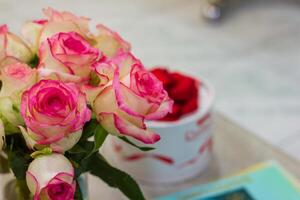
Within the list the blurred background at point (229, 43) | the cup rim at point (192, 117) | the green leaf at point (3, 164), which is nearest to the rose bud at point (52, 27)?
the green leaf at point (3, 164)

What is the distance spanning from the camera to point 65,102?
42 centimetres

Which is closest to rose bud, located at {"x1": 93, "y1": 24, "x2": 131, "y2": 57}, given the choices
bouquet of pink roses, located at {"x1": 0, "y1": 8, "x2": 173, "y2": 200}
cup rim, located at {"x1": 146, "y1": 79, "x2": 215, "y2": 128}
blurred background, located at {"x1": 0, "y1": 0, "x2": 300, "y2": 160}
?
bouquet of pink roses, located at {"x1": 0, "y1": 8, "x2": 173, "y2": 200}

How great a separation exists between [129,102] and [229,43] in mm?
1039

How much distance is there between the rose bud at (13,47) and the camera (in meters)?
0.49

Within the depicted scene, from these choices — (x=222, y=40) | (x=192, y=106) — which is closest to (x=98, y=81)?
(x=192, y=106)

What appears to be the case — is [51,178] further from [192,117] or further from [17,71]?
[192,117]

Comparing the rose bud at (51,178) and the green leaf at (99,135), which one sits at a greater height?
the green leaf at (99,135)

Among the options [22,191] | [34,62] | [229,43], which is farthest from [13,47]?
[229,43]

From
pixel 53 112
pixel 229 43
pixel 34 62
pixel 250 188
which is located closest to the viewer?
pixel 53 112

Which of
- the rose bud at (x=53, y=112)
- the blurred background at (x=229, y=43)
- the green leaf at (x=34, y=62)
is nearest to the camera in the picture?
the rose bud at (x=53, y=112)

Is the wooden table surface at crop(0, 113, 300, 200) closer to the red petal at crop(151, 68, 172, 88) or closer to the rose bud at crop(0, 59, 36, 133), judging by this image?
the red petal at crop(151, 68, 172, 88)

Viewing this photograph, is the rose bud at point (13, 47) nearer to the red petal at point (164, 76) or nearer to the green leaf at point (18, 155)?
the green leaf at point (18, 155)

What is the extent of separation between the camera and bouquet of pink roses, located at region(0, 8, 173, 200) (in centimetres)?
42

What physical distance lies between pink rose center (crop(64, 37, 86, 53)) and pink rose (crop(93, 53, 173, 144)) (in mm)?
32
